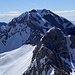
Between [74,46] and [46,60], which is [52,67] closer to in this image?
[46,60]

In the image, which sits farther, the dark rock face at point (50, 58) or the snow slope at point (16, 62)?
the snow slope at point (16, 62)

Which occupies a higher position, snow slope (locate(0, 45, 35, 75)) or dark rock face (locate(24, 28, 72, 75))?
dark rock face (locate(24, 28, 72, 75))

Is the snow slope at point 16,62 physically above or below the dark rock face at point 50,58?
below

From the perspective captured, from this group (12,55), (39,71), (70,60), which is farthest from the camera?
(12,55)

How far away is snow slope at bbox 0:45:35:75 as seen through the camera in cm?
15075

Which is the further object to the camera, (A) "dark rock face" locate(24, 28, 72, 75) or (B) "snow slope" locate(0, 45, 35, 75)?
(B) "snow slope" locate(0, 45, 35, 75)

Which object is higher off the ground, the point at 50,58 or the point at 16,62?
the point at 50,58

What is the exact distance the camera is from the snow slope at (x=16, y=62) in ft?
495

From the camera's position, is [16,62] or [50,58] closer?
[50,58]

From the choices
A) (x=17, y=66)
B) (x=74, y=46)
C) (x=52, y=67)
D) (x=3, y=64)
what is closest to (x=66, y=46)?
(x=74, y=46)

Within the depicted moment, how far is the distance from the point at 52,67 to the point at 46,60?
840 cm

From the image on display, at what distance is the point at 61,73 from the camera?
99.1 meters

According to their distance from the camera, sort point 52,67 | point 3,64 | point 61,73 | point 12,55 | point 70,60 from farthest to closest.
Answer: point 12,55 < point 3,64 < point 70,60 < point 52,67 < point 61,73

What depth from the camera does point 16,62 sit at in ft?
557
